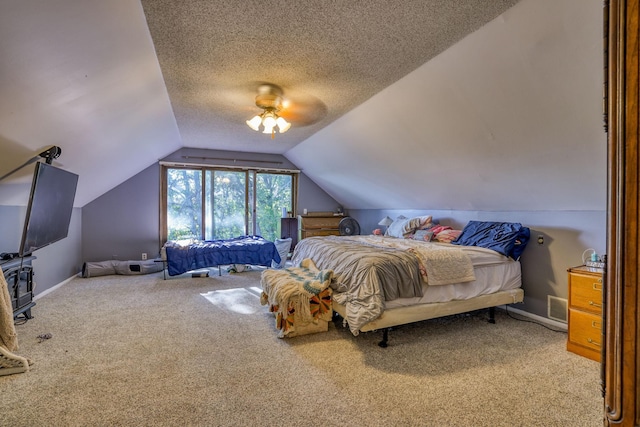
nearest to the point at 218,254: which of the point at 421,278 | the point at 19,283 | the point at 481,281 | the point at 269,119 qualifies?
the point at 19,283

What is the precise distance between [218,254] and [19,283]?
2.39 metres

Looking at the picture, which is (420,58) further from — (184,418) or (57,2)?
(184,418)

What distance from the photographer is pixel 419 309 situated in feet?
8.82

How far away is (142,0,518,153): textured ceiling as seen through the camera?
1.90 m

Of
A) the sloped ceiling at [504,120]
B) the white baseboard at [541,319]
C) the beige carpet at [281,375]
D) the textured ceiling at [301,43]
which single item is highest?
the textured ceiling at [301,43]

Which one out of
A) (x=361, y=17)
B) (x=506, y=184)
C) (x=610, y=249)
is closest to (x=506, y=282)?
(x=506, y=184)

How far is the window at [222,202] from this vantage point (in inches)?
238

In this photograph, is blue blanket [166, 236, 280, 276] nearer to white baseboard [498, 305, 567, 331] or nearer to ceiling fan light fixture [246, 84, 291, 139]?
ceiling fan light fixture [246, 84, 291, 139]

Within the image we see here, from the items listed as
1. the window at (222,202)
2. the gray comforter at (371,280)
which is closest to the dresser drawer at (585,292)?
the gray comforter at (371,280)

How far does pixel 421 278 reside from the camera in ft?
8.96

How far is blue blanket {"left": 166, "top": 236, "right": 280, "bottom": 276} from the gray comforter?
242cm

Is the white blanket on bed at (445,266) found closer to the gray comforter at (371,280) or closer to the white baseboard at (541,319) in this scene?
the gray comforter at (371,280)

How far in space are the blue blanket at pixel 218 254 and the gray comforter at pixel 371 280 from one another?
242 centimetres

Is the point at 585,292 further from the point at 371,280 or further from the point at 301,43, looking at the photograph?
the point at 301,43
